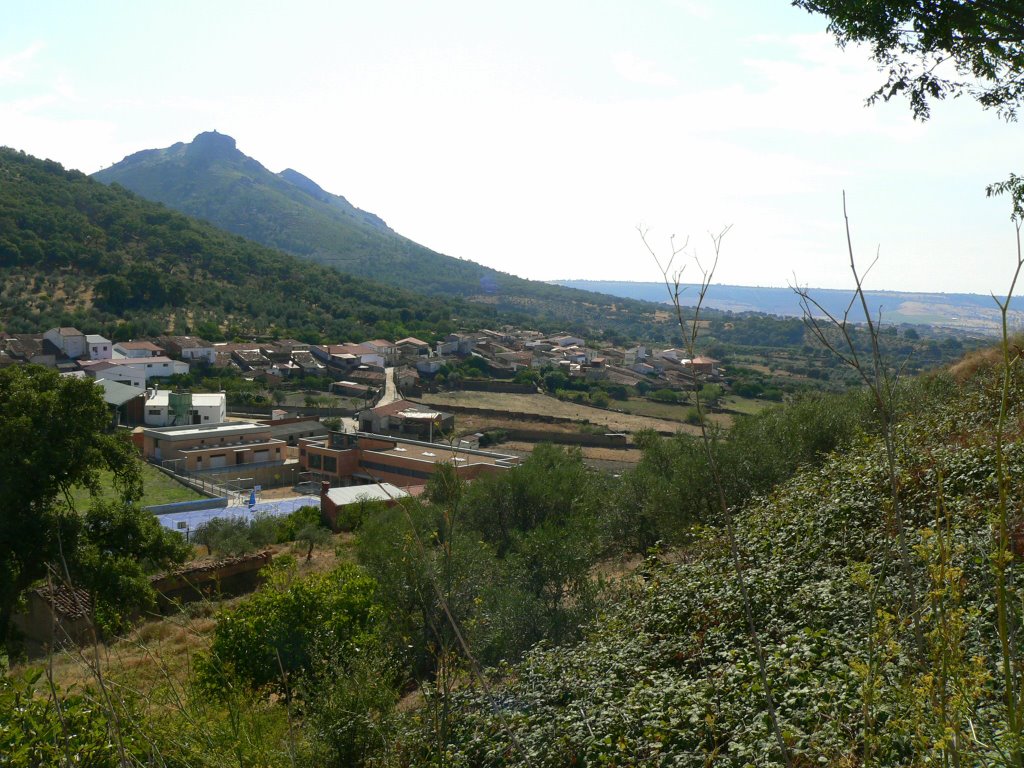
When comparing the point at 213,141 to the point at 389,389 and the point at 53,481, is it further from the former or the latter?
the point at 53,481

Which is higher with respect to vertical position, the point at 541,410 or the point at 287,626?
the point at 287,626

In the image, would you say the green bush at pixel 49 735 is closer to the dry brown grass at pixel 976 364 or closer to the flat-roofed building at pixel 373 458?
the dry brown grass at pixel 976 364

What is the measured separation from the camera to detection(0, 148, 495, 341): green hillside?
47719mm

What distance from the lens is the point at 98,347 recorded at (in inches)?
1588

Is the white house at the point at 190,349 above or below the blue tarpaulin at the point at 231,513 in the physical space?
above

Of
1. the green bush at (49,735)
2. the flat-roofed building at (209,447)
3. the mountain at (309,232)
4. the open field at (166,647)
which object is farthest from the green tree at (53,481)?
the mountain at (309,232)

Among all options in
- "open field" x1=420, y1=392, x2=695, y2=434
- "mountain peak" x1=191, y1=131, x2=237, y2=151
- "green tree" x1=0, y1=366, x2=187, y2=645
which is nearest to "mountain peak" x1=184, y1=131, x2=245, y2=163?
"mountain peak" x1=191, y1=131, x2=237, y2=151

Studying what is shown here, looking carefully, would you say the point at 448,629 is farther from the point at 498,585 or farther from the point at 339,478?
the point at 339,478

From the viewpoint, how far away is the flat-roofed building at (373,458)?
2517cm

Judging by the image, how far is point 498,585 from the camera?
7336mm

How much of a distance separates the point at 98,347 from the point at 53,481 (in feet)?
122

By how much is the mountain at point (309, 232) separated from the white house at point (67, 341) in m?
68.3

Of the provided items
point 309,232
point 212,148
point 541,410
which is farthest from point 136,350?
point 212,148

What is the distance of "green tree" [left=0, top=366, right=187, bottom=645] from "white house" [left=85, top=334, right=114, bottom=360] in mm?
36335
